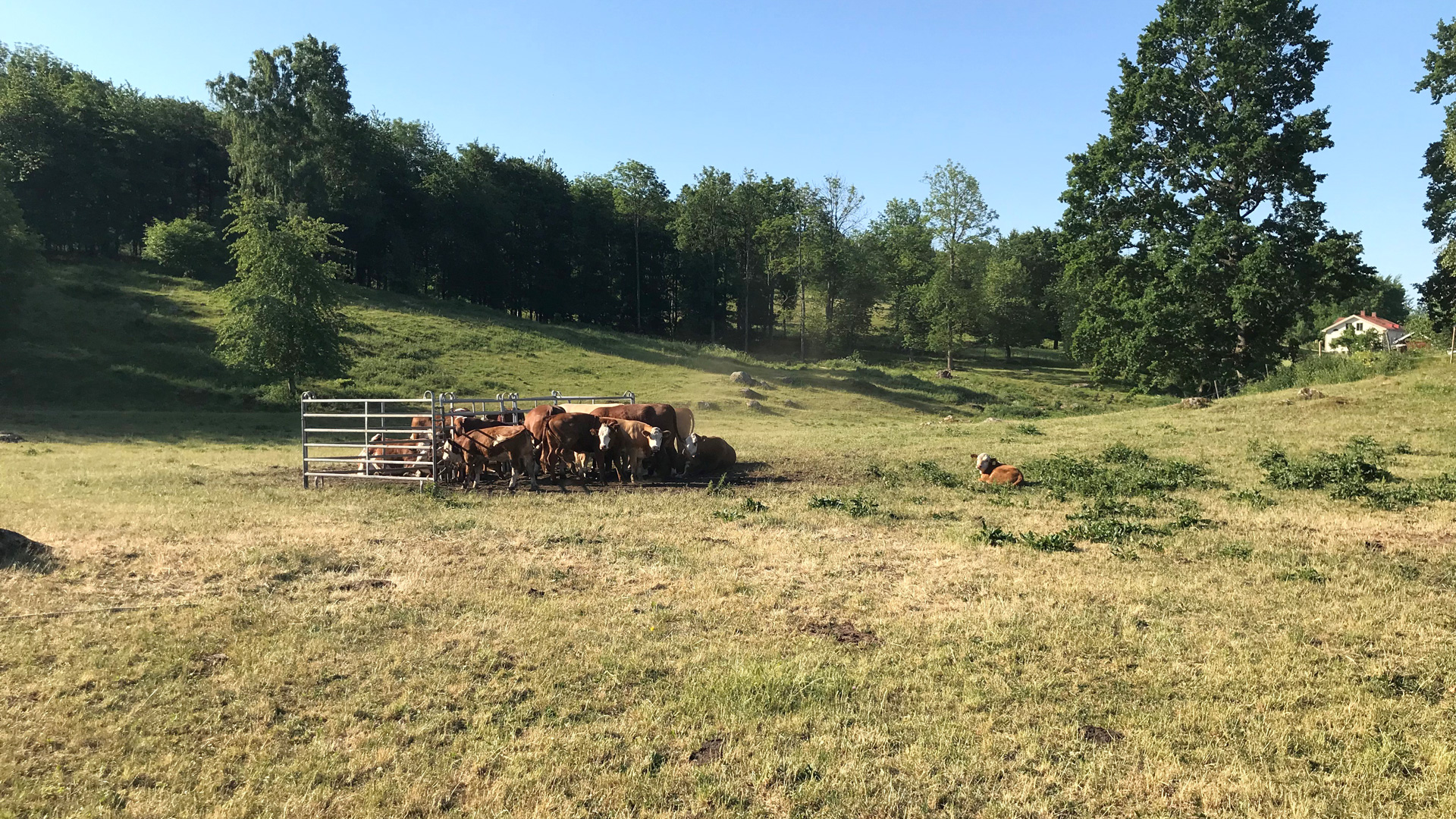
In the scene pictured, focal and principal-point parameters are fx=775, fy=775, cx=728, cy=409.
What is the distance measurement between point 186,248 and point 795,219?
44802 mm

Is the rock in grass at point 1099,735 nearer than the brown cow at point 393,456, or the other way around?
the rock in grass at point 1099,735

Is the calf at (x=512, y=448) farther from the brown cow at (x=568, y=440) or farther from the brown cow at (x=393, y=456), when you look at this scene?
the brown cow at (x=393, y=456)

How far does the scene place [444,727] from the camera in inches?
186

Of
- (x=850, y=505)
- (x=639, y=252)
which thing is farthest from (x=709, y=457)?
(x=639, y=252)

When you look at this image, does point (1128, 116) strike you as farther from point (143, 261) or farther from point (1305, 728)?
point (143, 261)

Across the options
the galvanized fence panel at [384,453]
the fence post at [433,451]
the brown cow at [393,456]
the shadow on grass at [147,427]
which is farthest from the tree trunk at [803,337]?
the fence post at [433,451]

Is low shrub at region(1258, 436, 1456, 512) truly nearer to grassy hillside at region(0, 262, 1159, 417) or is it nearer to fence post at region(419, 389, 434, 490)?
fence post at region(419, 389, 434, 490)

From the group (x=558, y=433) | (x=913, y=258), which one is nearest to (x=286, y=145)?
(x=558, y=433)

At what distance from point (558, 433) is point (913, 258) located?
217ft

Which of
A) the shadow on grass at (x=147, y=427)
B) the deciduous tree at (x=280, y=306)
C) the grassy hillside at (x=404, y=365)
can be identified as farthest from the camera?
the grassy hillside at (x=404, y=365)

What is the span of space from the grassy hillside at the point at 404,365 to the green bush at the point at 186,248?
1.70 metres

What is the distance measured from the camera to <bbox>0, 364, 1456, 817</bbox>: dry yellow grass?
4.06 meters

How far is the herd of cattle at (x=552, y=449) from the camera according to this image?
14344 millimetres

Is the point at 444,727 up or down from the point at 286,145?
down
